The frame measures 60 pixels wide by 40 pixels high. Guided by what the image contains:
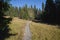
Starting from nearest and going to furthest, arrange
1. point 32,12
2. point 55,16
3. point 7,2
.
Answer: point 7,2, point 55,16, point 32,12

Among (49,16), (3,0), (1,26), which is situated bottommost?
(49,16)

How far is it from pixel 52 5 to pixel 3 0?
4874 cm

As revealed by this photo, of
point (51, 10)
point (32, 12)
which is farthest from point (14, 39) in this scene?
point (32, 12)

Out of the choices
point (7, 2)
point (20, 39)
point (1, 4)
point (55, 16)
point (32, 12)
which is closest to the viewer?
point (1, 4)

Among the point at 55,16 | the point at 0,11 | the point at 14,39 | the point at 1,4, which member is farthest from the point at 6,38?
the point at 55,16

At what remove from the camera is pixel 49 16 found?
208 ft

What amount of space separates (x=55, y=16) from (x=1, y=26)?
39870 millimetres

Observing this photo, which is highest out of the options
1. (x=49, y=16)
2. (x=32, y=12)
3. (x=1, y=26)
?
(x=1, y=26)

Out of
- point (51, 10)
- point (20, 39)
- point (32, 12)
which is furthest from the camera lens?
point (32, 12)

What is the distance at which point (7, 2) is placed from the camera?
59.9ft

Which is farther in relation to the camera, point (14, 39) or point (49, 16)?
point (49, 16)

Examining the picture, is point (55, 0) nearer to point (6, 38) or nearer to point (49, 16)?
point (49, 16)

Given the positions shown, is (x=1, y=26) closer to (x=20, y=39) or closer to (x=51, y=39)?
(x=20, y=39)

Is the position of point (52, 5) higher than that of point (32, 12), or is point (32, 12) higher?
point (52, 5)
